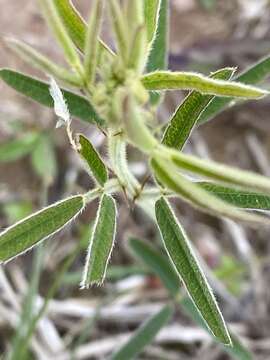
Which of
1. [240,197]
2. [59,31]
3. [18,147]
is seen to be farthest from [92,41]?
[18,147]

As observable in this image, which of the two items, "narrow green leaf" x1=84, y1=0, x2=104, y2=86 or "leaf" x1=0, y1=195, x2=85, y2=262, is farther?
"leaf" x1=0, y1=195, x2=85, y2=262

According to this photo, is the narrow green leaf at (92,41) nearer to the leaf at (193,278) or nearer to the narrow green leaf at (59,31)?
the narrow green leaf at (59,31)

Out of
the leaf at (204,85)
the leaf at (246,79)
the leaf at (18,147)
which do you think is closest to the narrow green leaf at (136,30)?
the leaf at (204,85)

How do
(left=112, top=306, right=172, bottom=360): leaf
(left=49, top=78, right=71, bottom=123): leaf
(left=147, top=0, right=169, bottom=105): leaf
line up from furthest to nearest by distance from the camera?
(left=112, top=306, right=172, bottom=360): leaf, (left=147, top=0, right=169, bottom=105): leaf, (left=49, top=78, right=71, bottom=123): leaf

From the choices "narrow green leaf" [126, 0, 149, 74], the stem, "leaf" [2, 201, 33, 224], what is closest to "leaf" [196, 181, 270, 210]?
the stem

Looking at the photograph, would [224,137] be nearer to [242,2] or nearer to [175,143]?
[242,2]

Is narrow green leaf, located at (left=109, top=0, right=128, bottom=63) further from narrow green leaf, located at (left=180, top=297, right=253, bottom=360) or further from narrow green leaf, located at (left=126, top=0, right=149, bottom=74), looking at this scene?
narrow green leaf, located at (left=180, top=297, right=253, bottom=360)
